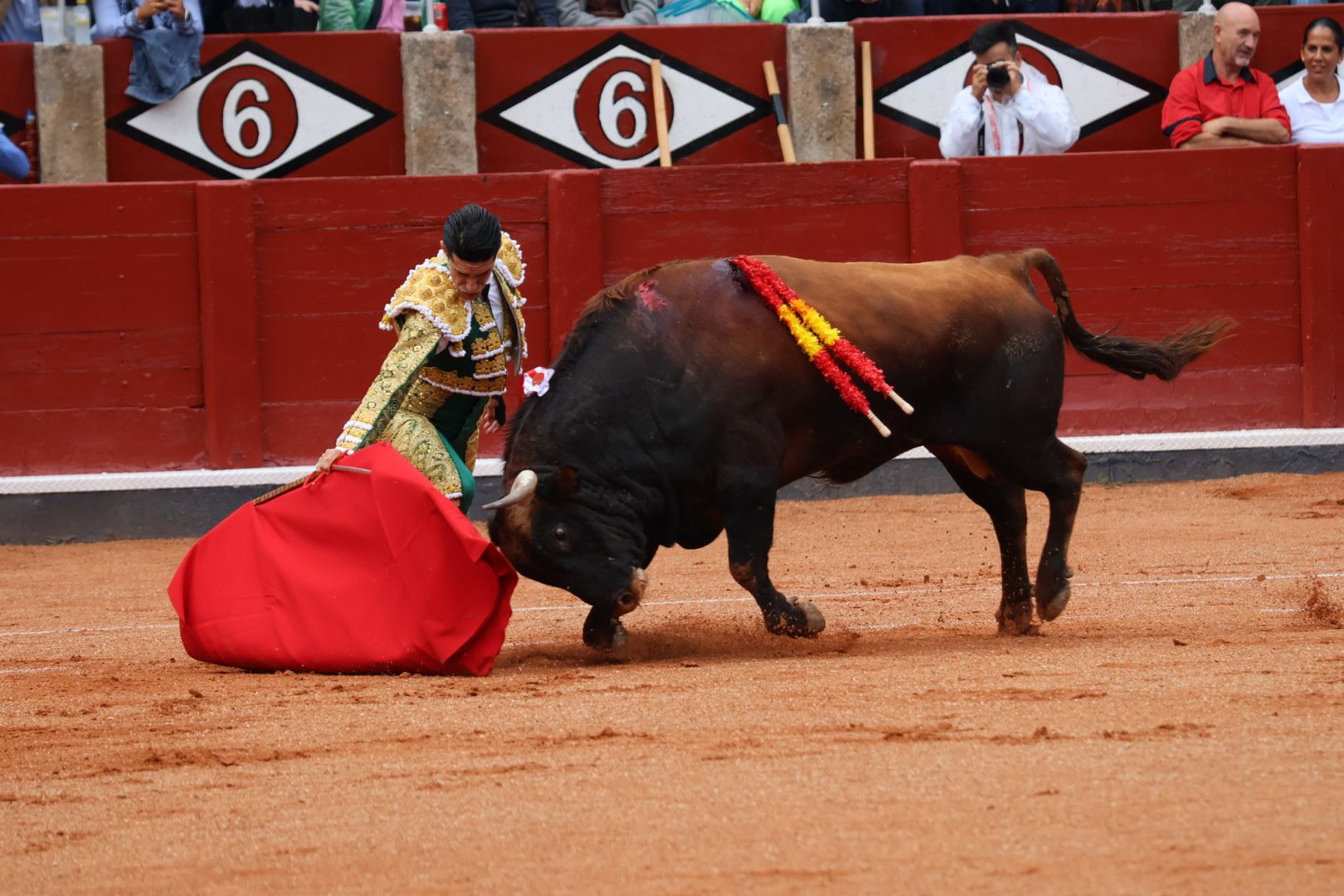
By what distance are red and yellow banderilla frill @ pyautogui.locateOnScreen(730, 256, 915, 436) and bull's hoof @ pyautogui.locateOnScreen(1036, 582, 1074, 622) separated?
0.77m

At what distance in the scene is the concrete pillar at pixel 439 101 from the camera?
8.76 meters

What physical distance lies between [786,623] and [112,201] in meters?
4.71

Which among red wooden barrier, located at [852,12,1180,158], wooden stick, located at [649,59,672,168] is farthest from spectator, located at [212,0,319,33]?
red wooden barrier, located at [852,12,1180,158]

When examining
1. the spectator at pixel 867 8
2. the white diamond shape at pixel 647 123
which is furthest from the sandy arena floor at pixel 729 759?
the spectator at pixel 867 8

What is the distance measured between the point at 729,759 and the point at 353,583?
1663mm

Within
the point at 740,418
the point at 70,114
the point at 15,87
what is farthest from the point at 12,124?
the point at 740,418

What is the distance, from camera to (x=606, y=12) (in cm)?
919

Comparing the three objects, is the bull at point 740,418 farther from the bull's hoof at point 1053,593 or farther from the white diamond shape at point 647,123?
the white diamond shape at point 647,123

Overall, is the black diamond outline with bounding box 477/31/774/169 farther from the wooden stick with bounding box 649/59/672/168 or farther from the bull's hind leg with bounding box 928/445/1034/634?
the bull's hind leg with bounding box 928/445/1034/634

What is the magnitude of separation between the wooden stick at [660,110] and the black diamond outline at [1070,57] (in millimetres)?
1064

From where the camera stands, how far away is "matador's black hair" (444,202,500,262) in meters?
4.73

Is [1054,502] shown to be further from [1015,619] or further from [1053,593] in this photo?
[1015,619]

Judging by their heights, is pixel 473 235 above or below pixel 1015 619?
above

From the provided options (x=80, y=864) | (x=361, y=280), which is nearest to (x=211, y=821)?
(x=80, y=864)
